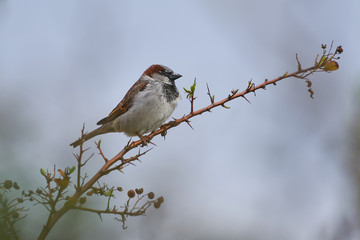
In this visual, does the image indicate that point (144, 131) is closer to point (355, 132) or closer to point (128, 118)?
point (128, 118)

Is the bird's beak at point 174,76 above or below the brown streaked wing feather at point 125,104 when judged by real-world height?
above

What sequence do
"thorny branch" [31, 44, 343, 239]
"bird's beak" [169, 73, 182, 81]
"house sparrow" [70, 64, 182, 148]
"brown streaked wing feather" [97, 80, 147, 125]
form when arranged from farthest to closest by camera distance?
"bird's beak" [169, 73, 182, 81]
"brown streaked wing feather" [97, 80, 147, 125]
"house sparrow" [70, 64, 182, 148]
"thorny branch" [31, 44, 343, 239]

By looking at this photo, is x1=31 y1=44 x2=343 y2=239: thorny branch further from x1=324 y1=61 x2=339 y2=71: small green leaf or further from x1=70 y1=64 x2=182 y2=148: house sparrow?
x1=70 y1=64 x2=182 y2=148: house sparrow

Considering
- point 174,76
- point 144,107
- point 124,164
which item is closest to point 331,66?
point 124,164

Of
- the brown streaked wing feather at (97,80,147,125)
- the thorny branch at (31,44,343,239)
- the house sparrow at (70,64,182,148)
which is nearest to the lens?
the thorny branch at (31,44,343,239)

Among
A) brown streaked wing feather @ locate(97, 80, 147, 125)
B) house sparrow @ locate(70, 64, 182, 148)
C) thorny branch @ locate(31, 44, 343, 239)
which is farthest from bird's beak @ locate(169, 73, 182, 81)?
thorny branch @ locate(31, 44, 343, 239)

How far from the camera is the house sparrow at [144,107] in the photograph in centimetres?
384

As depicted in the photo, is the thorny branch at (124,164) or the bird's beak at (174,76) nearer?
the thorny branch at (124,164)

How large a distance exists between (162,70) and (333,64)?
294 centimetres

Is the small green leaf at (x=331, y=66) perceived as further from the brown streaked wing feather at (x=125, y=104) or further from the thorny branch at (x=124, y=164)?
the brown streaked wing feather at (x=125, y=104)

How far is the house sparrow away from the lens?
151 inches

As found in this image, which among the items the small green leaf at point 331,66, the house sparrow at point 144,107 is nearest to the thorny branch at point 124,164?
the small green leaf at point 331,66

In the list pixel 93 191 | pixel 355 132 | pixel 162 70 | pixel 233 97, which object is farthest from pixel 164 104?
pixel 93 191

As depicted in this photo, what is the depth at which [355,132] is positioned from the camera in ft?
9.97
